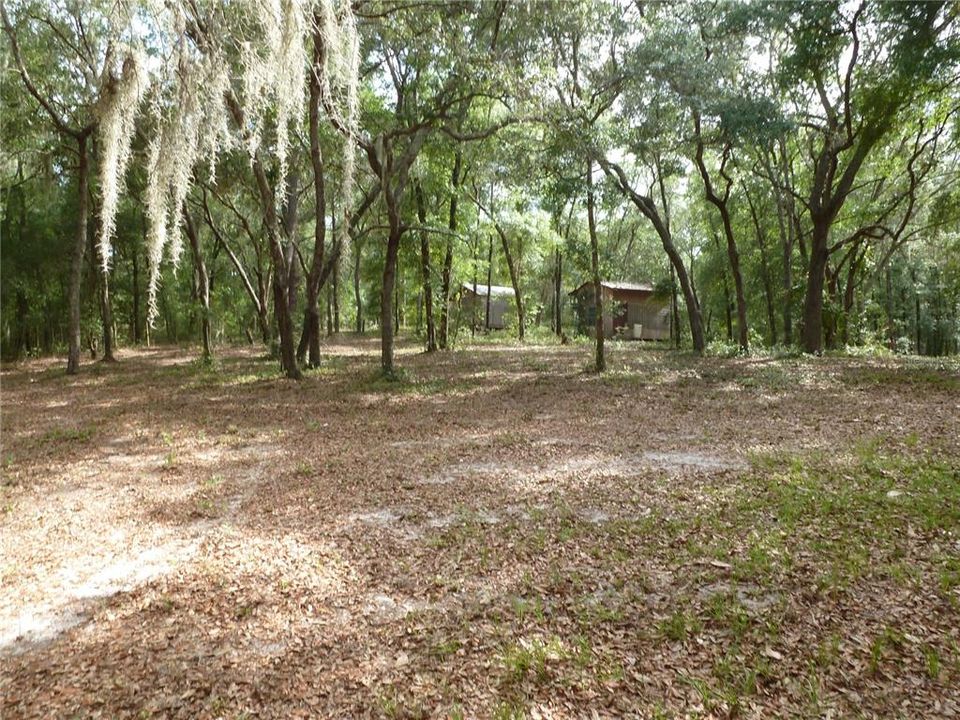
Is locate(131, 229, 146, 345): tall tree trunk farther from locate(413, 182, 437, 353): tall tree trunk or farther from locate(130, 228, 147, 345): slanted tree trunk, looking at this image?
locate(413, 182, 437, 353): tall tree trunk

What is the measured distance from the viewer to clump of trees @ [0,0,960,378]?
4.90 m

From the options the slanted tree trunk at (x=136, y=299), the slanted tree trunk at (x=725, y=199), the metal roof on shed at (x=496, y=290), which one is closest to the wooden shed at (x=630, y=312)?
the metal roof on shed at (x=496, y=290)

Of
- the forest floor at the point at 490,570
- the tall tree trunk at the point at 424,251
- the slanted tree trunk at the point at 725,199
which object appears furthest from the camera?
the tall tree trunk at the point at 424,251

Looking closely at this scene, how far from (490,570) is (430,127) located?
37.3 ft

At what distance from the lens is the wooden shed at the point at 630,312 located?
36.4 meters

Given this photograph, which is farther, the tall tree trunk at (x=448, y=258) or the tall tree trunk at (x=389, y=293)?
the tall tree trunk at (x=448, y=258)

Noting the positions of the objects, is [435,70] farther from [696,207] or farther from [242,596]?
[696,207]

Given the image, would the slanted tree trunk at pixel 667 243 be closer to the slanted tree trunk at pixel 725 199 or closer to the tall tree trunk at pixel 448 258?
→ the slanted tree trunk at pixel 725 199

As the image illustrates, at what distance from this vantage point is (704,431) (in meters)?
7.89

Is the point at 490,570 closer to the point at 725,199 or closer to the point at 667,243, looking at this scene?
the point at 667,243

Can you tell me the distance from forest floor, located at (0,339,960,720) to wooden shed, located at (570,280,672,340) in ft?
92.7

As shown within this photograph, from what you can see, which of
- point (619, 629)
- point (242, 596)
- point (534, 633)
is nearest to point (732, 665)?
point (619, 629)

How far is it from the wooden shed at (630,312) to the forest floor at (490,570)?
28.3 m

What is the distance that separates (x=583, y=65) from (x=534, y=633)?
49.8 ft
